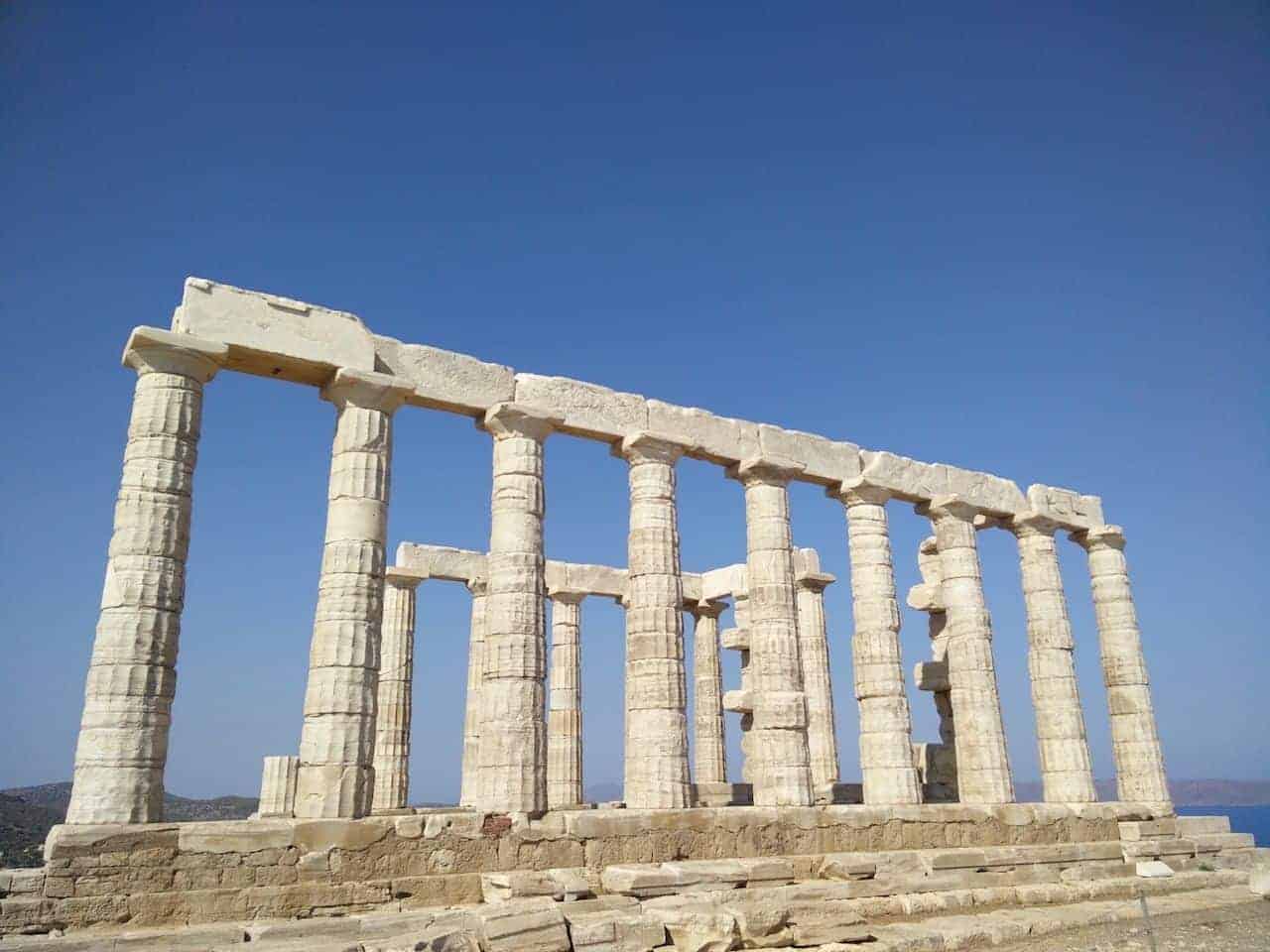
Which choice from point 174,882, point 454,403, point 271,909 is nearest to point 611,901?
point 271,909

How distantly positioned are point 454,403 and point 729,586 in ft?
44.1

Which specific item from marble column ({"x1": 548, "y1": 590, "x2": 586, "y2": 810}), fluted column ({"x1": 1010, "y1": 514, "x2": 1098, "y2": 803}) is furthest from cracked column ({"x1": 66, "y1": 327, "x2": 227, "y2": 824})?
fluted column ({"x1": 1010, "y1": 514, "x2": 1098, "y2": 803})

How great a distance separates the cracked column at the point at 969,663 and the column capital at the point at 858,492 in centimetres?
181

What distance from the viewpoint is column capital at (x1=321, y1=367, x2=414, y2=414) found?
1496 centimetres

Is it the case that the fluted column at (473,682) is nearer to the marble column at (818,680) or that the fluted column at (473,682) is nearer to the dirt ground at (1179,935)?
the marble column at (818,680)

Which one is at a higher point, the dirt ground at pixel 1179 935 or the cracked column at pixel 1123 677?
the cracked column at pixel 1123 677

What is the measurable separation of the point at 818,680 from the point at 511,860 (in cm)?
1395

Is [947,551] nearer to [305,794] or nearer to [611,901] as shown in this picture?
[611,901]

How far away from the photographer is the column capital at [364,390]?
1496 cm

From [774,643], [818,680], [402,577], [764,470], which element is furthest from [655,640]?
[818,680]

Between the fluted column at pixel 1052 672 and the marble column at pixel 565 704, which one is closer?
the fluted column at pixel 1052 672

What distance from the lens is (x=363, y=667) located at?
14.1m

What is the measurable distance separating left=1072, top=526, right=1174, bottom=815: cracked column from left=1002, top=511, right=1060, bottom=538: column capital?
1826 millimetres

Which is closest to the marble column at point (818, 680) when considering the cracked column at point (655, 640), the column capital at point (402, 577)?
the cracked column at point (655, 640)
